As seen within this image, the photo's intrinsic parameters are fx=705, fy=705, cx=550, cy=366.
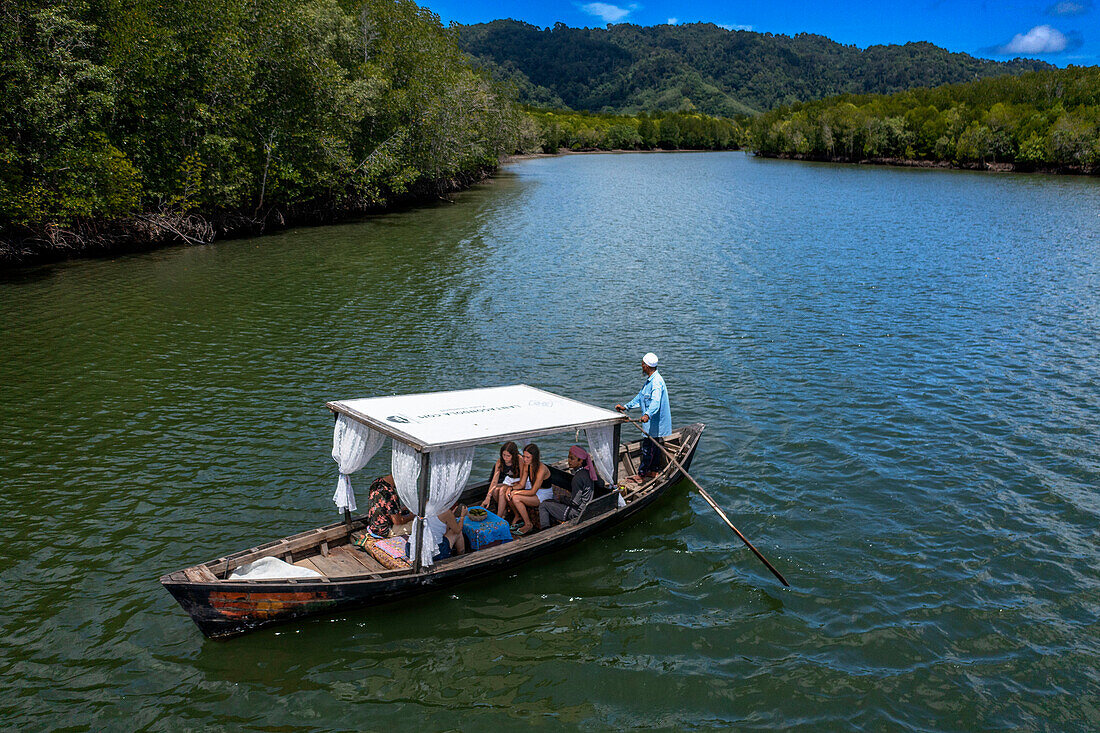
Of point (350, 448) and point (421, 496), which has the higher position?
point (350, 448)

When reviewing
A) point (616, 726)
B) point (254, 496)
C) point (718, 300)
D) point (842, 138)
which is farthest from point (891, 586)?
point (842, 138)

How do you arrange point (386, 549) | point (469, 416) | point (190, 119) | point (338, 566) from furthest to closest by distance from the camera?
point (190, 119)
point (469, 416)
point (386, 549)
point (338, 566)

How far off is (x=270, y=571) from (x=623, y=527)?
7041 mm

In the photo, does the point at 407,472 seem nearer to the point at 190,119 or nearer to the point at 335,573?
the point at 335,573

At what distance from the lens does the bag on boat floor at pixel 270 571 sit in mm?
11352

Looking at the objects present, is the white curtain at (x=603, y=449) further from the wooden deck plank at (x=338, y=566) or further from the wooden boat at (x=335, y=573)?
the wooden deck plank at (x=338, y=566)

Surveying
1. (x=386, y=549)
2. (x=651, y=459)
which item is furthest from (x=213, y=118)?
(x=386, y=549)

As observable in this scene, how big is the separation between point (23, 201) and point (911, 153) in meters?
134

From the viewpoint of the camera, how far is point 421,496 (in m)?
11.8

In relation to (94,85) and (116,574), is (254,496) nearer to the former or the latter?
(116,574)

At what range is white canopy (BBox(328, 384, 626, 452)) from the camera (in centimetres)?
1205

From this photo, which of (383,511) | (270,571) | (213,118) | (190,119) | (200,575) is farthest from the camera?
(190,119)

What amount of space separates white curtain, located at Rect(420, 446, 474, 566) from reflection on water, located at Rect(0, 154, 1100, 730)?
1.35 m

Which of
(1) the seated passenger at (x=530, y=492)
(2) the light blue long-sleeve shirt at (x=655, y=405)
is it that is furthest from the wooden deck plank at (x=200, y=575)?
(2) the light blue long-sleeve shirt at (x=655, y=405)
